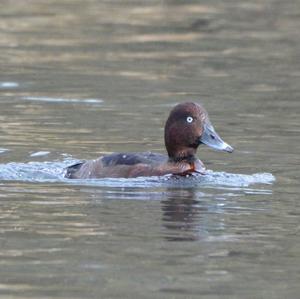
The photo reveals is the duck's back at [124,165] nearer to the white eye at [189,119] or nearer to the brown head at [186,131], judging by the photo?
the brown head at [186,131]

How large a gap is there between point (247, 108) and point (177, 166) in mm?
4459

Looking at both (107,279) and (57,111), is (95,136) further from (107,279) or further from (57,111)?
(107,279)

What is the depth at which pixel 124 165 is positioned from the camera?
12.4 m

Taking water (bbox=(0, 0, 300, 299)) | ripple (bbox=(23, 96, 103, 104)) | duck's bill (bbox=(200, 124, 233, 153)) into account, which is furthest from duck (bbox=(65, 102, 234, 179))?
ripple (bbox=(23, 96, 103, 104))

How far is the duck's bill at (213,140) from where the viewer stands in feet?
41.5

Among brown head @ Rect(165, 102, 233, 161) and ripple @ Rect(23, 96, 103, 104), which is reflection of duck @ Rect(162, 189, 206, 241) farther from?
ripple @ Rect(23, 96, 103, 104)

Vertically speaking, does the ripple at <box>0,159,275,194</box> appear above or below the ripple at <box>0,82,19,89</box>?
above

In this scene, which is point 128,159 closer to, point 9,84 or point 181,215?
point 181,215

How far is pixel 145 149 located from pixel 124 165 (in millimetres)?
1843

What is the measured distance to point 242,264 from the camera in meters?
9.38

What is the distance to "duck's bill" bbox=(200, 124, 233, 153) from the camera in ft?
41.5

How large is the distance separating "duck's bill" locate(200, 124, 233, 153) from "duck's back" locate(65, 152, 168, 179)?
45 cm

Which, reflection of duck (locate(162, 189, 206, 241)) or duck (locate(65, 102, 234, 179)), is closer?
reflection of duck (locate(162, 189, 206, 241))

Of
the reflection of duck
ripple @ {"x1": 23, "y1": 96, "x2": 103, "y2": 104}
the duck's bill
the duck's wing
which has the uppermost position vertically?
the duck's bill
